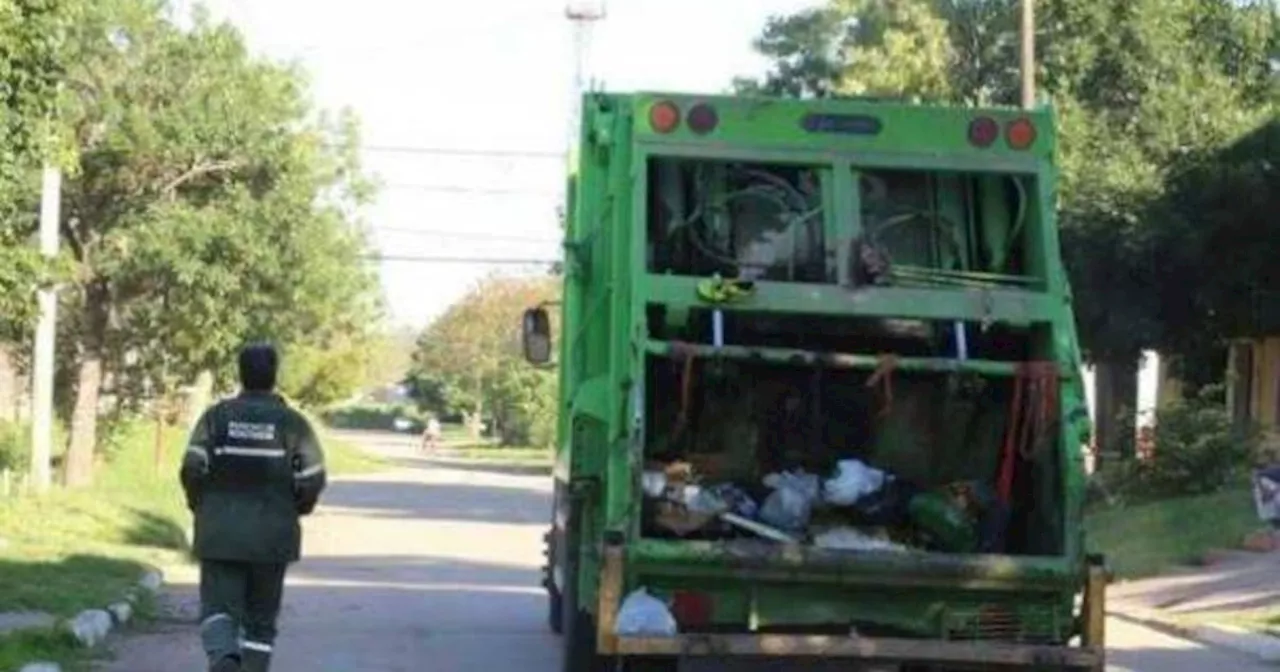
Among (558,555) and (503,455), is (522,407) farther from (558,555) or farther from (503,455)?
(558,555)

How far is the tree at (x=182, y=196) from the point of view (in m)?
26.9

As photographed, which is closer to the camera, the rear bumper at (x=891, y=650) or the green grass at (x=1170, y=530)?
the rear bumper at (x=891, y=650)

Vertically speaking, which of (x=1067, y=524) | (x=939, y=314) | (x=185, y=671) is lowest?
(x=185, y=671)

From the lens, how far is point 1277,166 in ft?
99.7

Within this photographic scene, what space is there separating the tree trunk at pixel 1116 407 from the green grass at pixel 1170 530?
12.7 ft

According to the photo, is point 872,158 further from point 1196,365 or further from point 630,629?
point 1196,365

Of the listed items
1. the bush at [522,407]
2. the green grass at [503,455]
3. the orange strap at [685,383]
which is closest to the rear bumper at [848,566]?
the orange strap at [685,383]

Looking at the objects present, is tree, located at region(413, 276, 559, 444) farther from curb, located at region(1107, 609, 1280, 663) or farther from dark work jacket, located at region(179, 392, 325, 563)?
dark work jacket, located at region(179, 392, 325, 563)

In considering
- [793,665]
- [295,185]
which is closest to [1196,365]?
[295,185]

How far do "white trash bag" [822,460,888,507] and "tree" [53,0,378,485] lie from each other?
1666 centimetres

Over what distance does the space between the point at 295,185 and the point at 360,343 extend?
3852 centimetres

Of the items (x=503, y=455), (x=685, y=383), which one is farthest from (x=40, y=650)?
(x=503, y=455)

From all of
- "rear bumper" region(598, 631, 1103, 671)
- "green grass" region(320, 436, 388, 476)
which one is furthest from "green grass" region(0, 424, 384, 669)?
"green grass" region(320, 436, 388, 476)

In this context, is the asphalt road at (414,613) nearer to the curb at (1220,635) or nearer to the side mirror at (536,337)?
the curb at (1220,635)
